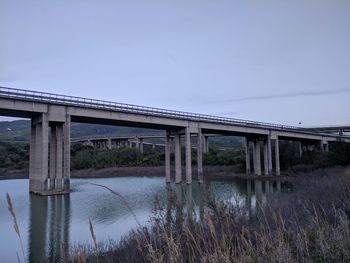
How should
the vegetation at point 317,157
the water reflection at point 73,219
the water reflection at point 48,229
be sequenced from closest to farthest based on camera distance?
the water reflection at point 73,219
the water reflection at point 48,229
the vegetation at point 317,157

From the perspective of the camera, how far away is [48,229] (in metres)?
18.9

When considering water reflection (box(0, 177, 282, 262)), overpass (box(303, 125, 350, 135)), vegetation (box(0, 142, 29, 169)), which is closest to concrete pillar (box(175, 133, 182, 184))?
water reflection (box(0, 177, 282, 262))

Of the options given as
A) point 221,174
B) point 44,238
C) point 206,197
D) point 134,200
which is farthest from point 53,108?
point 221,174

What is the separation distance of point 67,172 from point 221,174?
41225mm

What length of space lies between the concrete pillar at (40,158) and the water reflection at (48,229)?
20.0ft

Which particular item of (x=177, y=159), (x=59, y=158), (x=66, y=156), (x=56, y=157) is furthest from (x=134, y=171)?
(x=66, y=156)

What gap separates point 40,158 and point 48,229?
22006mm

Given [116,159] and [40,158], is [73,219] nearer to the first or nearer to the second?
[40,158]

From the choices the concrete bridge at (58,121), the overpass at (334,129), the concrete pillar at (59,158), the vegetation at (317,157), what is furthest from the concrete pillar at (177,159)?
the overpass at (334,129)

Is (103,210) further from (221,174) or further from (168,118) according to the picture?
(221,174)

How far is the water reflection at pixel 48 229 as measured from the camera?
13.1 metres

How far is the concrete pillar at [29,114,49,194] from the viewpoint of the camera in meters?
37.8

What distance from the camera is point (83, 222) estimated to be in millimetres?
20531

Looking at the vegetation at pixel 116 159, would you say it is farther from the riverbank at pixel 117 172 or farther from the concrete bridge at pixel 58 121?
the concrete bridge at pixel 58 121
